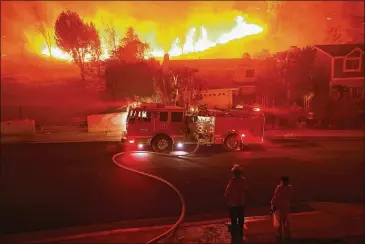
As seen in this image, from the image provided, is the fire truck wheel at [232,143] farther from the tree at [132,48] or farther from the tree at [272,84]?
the tree at [132,48]

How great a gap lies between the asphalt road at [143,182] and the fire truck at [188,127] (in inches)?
29.9

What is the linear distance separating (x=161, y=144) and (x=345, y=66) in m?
20.4

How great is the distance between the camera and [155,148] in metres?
16.7

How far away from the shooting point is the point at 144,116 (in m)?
16.7

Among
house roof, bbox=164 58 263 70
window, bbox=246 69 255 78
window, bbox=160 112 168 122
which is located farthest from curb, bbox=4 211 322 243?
house roof, bbox=164 58 263 70

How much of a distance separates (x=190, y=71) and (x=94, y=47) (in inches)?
393

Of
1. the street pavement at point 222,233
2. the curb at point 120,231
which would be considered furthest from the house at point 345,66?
the curb at point 120,231

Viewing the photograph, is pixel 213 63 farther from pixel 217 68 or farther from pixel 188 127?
pixel 188 127

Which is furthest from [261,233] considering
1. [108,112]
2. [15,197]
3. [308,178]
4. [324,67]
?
[324,67]

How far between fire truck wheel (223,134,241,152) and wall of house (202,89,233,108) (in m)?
2.42

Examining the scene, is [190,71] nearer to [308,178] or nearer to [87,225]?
[308,178]

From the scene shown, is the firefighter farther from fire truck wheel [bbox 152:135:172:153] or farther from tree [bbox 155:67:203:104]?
tree [bbox 155:67:203:104]

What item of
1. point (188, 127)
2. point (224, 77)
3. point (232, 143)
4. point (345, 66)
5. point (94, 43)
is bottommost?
point (232, 143)

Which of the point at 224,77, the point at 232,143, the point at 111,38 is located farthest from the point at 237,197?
the point at 224,77
